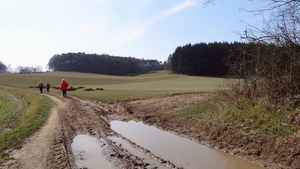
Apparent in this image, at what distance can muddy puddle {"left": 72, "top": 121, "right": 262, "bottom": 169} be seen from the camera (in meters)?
6.48

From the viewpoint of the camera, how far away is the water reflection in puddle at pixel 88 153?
251 inches

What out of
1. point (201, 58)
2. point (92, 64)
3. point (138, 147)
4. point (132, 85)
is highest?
point (92, 64)

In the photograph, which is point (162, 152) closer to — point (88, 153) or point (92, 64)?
point (88, 153)

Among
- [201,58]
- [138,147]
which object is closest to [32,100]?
[138,147]

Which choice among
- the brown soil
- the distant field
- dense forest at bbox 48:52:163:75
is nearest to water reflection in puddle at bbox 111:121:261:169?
the brown soil

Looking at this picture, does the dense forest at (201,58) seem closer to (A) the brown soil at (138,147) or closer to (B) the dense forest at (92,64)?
(B) the dense forest at (92,64)

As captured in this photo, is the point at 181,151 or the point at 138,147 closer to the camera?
the point at 181,151

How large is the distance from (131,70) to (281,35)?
4881 inches

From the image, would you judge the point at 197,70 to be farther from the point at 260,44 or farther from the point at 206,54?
the point at 260,44

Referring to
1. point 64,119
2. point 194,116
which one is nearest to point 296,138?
point 194,116

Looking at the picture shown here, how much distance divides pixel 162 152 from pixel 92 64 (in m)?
123

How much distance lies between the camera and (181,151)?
25.1ft

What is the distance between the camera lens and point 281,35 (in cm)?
805

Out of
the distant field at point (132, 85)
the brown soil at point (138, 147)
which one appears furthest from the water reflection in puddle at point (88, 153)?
the distant field at point (132, 85)
